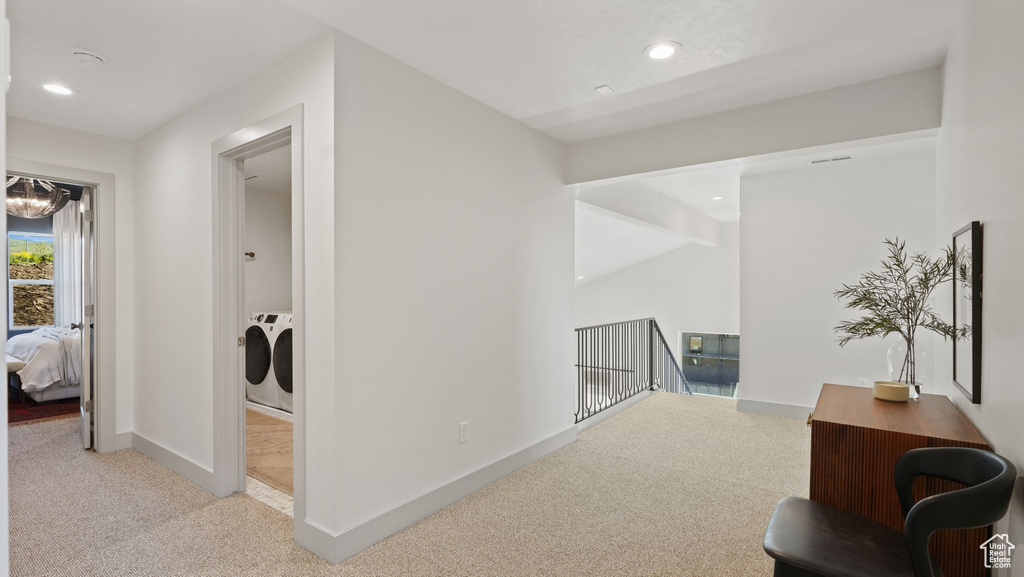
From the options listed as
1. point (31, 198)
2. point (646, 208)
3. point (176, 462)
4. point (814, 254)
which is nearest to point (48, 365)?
point (31, 198)

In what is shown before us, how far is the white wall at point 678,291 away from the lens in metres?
8.71

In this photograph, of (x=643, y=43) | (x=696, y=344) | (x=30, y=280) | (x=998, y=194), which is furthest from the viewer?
(x=696, y=344)

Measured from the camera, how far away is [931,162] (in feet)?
13.6

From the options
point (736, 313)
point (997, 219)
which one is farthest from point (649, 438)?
point (736, 313)

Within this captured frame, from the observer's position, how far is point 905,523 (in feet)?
4.78

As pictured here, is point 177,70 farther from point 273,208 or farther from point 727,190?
point 727,190

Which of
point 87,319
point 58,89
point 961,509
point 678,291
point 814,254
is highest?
point 58,89

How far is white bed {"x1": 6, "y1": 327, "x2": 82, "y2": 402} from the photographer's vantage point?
15.8 feet

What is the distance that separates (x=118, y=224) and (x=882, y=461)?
4579mm

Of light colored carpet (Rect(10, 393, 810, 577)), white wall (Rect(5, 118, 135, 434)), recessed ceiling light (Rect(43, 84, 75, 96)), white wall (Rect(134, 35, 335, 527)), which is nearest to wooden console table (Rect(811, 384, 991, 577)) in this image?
light colored carpet (Rect(10, 393, 810, 577))

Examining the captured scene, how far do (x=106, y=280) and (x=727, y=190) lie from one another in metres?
5.87

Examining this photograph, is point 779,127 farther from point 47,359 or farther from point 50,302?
point 50,302

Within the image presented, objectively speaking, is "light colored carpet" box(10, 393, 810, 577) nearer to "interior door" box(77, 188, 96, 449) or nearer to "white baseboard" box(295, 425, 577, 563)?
"white baseboard" box(295, 425, 577, 563)

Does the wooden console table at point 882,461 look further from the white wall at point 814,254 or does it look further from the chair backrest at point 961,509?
the white wall at point 814,254
